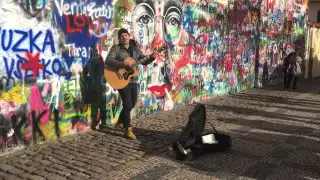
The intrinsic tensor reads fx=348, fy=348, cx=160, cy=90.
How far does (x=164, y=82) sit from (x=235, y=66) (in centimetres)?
431

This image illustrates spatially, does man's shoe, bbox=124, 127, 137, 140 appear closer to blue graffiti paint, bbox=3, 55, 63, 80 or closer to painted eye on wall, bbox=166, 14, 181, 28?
blue graffiti paint, bbox=3, 55, 63, 80

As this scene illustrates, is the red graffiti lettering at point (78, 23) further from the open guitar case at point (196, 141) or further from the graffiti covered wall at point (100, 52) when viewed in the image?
the open guitar case at point (196, 141)

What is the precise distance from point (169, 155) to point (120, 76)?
1603mm

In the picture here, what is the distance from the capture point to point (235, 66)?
1196 cm

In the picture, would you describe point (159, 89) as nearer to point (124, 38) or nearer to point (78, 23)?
point (124, 38)

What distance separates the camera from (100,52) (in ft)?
21.8

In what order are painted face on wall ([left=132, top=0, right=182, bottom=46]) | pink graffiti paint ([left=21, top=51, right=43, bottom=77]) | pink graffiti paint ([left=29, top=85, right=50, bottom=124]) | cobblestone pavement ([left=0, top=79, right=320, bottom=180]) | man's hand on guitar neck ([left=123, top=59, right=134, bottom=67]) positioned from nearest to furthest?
1. cobblestone pavement ([left=0, top=79, right=320, bottom=180])
2. pink graffiti paint ([left=21, top=51, right=43, bottom=77])
3. pink graffiti paint ([left=29, top=85, right=50, bottom=124])
4. man's hand on guitar neck ([left=123, top=59, right=134, bottom=67])
5. painted face on wall ([left=132, top=0, right=182, bottom=46])

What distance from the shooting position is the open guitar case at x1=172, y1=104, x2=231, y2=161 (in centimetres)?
509

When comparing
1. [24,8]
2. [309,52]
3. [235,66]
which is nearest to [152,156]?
[24,8]

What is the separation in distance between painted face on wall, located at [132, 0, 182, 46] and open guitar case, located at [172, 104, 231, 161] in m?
2.82

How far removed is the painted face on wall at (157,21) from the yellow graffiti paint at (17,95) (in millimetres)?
2853

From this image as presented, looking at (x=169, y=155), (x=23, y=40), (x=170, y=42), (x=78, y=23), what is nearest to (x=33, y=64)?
(x=23, y=40)

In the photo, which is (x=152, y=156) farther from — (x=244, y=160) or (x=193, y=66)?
(x=193, y=66)

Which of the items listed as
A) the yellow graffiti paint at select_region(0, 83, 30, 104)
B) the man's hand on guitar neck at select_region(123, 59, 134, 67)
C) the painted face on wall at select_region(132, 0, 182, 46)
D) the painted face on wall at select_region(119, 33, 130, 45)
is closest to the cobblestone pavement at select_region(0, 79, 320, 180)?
the yellow graffiti paint at select_region(0, 83, 30, 104)
